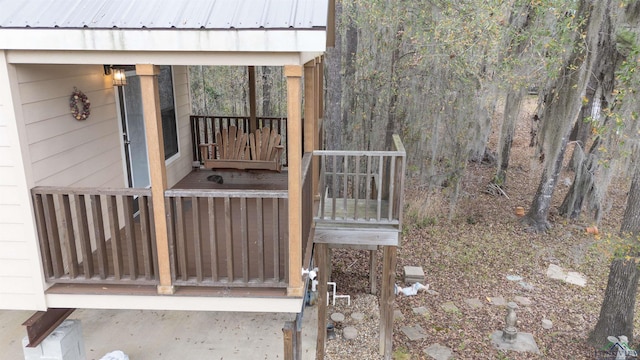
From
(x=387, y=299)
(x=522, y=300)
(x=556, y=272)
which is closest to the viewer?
(x=387, y=299)

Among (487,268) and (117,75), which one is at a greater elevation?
(117,75)

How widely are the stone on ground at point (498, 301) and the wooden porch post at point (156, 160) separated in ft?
20.0

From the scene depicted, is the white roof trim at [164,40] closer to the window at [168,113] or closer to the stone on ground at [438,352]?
the window at [168,113]

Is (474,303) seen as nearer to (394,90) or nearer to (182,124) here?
(394,90)

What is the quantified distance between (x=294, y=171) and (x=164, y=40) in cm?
131

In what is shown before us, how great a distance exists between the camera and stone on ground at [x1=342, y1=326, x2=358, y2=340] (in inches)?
263

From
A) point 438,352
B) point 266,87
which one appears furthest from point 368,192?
point 266,87

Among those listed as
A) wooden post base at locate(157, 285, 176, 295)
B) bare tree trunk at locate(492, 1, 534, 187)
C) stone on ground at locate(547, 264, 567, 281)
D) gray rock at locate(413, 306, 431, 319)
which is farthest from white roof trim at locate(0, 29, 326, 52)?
stone on ground at locate(547, 264, 567, 281)

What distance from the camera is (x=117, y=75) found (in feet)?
15.7

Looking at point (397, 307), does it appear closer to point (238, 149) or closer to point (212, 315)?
point (212, 315)

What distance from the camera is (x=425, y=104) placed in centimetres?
994

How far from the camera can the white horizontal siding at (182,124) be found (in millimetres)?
6734

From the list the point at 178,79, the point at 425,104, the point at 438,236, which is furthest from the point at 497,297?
the point at 178,79

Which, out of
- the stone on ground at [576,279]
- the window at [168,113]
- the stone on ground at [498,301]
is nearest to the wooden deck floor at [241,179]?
the window at [168,113]
